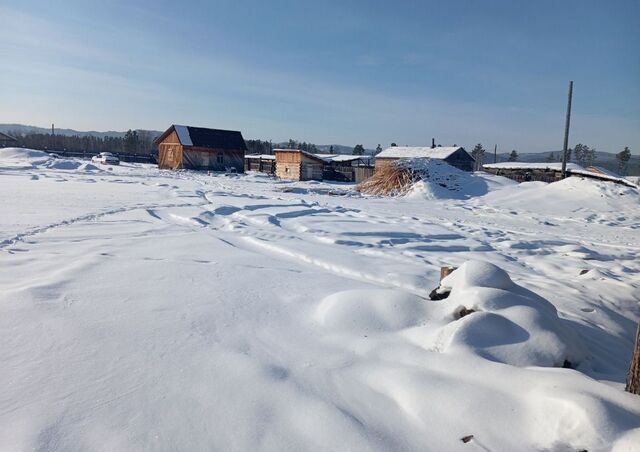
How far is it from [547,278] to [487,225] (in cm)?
548

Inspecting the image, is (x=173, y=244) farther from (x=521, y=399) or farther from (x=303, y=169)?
(x=303, y=169)

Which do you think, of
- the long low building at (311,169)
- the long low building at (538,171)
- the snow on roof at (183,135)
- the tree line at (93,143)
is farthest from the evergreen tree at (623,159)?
the tree line at (93,143)

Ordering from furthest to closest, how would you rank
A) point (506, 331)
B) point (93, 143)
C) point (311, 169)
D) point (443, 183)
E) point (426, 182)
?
point (93, 143) → point (311, 169) → point (443, 183) → point (426, 182) → point (506, 331)

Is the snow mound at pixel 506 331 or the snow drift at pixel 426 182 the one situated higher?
the snow drift at pixel 426 182

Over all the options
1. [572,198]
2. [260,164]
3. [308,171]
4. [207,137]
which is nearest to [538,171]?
[572,198]

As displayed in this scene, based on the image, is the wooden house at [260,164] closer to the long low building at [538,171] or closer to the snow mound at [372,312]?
the long low building at [538,171]

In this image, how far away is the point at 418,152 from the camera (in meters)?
37.6

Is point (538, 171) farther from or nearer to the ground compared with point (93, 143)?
nearer to the ground

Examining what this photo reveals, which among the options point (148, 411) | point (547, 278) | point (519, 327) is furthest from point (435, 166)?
point (148, 411)

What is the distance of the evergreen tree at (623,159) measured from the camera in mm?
53831

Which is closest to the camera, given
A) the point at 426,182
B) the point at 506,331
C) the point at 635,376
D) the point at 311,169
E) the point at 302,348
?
the point at 635,376

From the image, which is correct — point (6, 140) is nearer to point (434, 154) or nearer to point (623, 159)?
point (434, 154)

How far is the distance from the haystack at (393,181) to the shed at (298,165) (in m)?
9.97

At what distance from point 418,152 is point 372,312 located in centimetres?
3563
